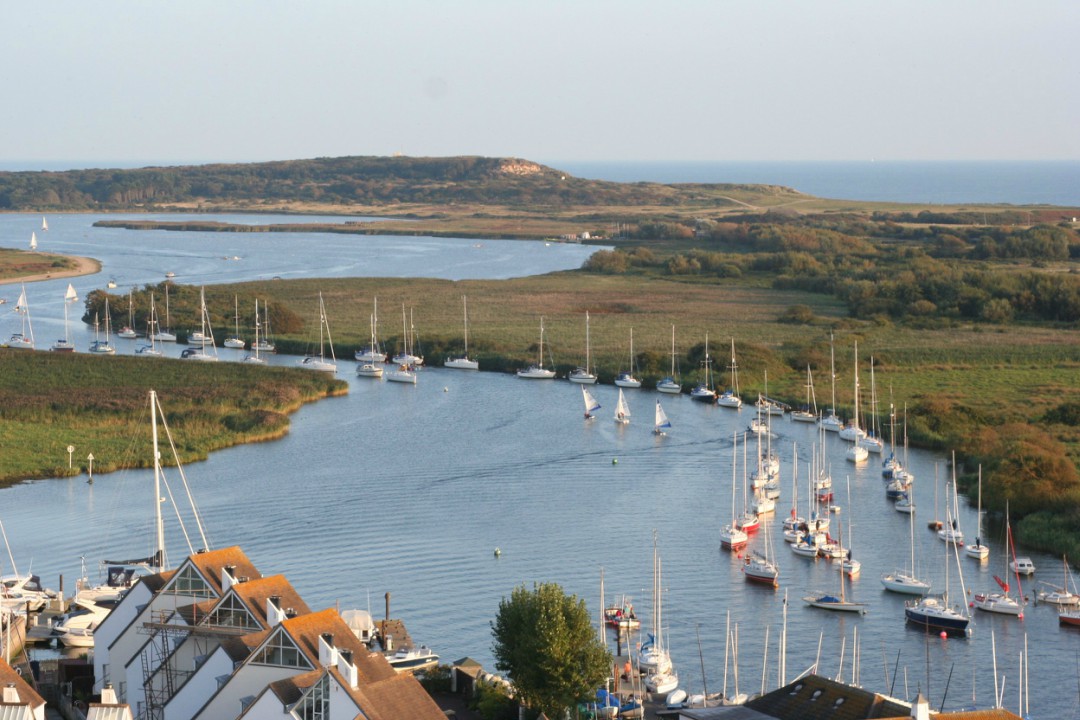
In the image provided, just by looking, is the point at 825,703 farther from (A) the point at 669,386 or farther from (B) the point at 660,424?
(A) the point at 669,386

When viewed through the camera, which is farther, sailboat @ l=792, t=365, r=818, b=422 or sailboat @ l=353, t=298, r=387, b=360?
sailboat @ l=353, t=298, r=387, b=360

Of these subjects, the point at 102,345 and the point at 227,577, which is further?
the point at 102,345

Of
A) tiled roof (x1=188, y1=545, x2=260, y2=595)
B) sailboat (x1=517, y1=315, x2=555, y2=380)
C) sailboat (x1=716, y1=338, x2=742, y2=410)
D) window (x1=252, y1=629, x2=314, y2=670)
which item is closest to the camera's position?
window (x1=252, y1=629, x2=314, y2=670)

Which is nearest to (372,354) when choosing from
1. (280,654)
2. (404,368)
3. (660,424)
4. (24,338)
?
(404,368)

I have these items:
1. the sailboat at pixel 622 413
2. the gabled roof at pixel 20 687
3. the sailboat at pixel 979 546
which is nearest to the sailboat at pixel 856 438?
the sailboat at pixel 622 413

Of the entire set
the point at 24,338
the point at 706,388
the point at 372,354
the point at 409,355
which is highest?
the point at 24,338

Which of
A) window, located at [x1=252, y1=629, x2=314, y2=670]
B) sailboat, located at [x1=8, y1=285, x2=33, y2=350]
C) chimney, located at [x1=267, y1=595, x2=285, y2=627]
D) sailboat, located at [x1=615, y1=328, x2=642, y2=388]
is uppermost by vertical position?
chimney, located at [x1=267, y1=595, x2=285, y2=627]

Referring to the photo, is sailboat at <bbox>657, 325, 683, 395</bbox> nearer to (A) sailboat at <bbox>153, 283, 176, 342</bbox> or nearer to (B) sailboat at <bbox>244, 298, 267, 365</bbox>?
(B) sailboat at <bbox>244, 298, 267, 365</bbox>

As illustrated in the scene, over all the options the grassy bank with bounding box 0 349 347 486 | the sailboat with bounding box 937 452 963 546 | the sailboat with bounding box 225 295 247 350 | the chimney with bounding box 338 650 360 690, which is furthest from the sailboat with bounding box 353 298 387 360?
the chimney with bounding box 338 650 360 690
